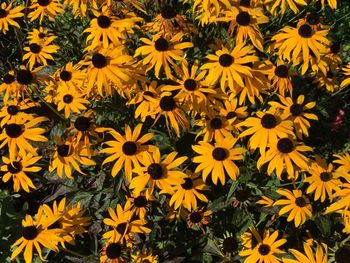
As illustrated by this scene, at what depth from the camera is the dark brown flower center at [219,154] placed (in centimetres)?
254

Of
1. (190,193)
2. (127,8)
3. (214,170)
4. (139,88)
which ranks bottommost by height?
(190,193)

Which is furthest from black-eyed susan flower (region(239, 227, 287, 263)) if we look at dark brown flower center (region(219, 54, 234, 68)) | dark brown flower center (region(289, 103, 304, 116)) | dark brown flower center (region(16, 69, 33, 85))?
dark brown flower center (region(16, 69, 33, 85))

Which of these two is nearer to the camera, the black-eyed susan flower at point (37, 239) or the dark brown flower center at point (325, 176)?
the black-eyed susan flower at point (37, 239)

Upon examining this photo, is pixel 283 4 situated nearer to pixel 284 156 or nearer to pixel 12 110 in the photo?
pixel 284 156

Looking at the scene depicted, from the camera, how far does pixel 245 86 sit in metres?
2.81

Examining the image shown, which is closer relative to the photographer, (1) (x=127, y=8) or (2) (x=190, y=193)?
(2) (x=190, y=193)

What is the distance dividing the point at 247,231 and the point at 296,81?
1528 millimetres

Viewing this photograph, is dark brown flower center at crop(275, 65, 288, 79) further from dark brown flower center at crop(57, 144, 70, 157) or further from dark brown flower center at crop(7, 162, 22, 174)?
dark brown flower center at crop(7, 162, 22, 174)

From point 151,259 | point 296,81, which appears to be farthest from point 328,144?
point 151,259

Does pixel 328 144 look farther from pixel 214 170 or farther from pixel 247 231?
pixel 214 170

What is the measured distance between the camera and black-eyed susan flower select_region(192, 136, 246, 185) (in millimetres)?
2533

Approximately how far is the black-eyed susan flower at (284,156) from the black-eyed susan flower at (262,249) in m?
0.42

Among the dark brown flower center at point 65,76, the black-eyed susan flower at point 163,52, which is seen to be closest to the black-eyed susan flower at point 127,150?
the black-eyed susan flower at point 163,52

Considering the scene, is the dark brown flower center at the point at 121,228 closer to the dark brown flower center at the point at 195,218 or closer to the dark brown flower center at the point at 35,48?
the dark brown flower center at the point at 195,218
